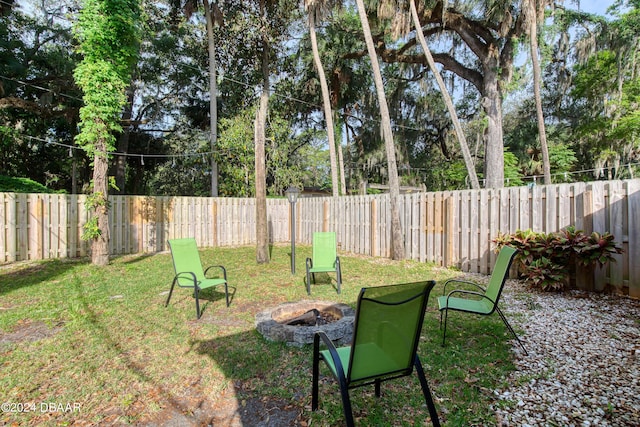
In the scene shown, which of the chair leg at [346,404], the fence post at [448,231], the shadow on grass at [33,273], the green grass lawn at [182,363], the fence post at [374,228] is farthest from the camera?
the fence post at [374,228]

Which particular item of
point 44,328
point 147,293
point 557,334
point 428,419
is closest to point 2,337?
point 44,328

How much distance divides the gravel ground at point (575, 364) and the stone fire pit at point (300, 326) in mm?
1368

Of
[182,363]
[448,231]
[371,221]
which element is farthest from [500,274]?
[371,221]

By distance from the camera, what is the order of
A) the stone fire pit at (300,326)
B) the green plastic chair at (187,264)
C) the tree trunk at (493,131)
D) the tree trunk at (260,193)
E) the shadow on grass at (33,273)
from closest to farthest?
the stone fire pit at (300,326), the green plastic chair at (187,264), the shadow on grass at (33,273), the tree trunk at (260,193), the tree trunk at (493,131)

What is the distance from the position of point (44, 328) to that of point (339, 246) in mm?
7487

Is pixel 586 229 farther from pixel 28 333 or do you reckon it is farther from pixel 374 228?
pixel 28 333

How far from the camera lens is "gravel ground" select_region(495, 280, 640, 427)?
1.96 metres

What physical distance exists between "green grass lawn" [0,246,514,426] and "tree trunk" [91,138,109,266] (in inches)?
87.0

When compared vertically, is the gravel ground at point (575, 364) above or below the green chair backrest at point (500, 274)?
below

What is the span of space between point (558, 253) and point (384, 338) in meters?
4.13

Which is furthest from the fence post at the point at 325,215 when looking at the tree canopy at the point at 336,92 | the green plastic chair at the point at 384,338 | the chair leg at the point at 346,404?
the chair leg at the point at 346,404

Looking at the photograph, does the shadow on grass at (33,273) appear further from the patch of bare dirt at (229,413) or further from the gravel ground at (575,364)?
the gravel ground at (575,364)

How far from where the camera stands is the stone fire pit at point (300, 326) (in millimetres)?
3006

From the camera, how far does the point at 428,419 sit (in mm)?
1987
